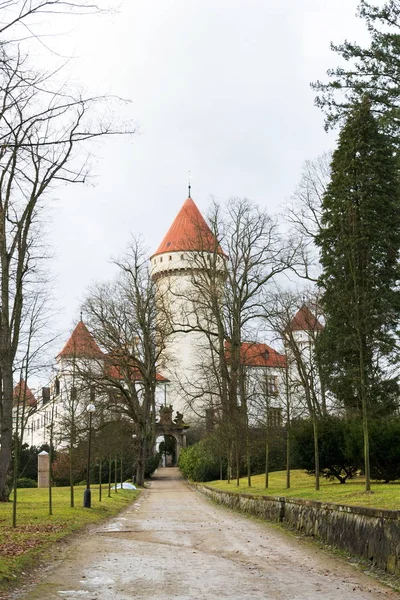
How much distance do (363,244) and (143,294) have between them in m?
21.0

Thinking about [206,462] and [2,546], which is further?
[206,462]

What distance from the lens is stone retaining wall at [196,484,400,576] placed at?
10.1 meters

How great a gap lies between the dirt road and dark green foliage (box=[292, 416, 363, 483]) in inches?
497

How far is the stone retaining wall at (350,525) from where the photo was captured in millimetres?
10062

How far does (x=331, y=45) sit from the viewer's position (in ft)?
65.3

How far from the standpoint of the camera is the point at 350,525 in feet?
39.7

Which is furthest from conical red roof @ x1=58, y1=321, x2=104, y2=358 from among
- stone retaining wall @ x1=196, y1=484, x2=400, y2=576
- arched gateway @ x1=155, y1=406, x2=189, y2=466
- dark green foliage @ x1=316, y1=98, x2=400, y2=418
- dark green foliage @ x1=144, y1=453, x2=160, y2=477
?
stone retaining wall @ x1=196, y1=484, x2=400, y2=576

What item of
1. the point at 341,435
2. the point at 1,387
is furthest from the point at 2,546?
the point at 341,435

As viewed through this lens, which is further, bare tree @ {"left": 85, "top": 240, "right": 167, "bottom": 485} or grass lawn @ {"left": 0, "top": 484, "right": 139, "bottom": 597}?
bare tree @ {"left": 85, "top": 240, "right": 167, "bottom": 485}

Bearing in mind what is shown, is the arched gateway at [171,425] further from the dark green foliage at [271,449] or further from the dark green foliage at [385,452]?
the dark green foliage at [385,452]

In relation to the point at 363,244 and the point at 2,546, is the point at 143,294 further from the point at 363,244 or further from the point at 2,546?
the point at 2,546

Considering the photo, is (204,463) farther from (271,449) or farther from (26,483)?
(26,483)

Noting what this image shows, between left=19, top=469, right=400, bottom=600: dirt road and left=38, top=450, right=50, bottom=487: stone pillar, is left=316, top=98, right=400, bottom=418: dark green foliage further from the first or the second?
left=38, top=450, right=50, bottom=487: stone pillar

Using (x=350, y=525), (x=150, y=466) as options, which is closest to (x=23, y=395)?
(x=350, y=525)
